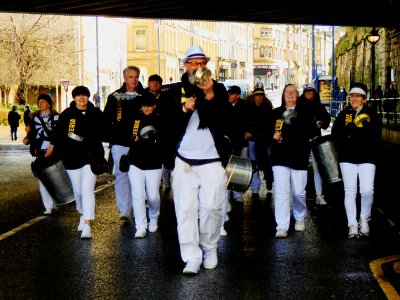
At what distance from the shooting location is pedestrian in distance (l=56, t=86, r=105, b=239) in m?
9.80

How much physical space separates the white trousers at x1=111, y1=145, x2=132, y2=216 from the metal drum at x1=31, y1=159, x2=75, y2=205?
0.63 meters

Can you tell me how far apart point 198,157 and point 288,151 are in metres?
2.40

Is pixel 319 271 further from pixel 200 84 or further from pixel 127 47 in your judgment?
pixel 127 47

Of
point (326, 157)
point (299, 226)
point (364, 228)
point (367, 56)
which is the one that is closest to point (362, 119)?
point (326, 157)

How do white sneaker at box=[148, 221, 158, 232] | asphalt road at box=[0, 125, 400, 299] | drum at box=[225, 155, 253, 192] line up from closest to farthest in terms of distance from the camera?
asphalt road at box=[0, 125, 400, 299], drum at box=[225, 155, 253, 192], white sneaker at box=[148, 221, 158, 232]

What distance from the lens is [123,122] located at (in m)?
10.5

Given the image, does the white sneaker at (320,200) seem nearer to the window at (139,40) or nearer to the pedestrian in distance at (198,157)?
the pedestrian in distance at (198,157)

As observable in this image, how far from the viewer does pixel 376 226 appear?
10766 millimetres

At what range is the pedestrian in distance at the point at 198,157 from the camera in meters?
7.62

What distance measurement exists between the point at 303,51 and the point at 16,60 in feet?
476

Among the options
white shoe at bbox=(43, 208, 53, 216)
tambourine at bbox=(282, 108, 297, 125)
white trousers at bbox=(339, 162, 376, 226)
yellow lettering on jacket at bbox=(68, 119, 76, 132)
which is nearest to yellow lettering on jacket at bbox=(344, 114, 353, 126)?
white trousers at bbox=(339, 162, 376, 226)

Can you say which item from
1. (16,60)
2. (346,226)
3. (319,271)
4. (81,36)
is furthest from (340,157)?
(81,36)

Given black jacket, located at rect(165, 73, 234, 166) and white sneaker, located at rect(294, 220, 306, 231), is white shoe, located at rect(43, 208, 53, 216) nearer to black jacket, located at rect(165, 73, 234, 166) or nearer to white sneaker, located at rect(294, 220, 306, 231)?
white sneaker, located at rect(294, 220, 306, 231)

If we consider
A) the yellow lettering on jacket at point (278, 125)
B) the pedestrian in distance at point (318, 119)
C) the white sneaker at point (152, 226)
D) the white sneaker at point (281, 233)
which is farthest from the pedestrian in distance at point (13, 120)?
the white sneaker at point (281, 233)
